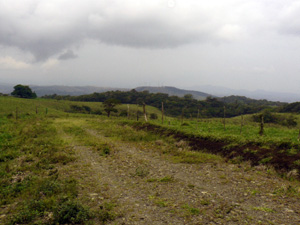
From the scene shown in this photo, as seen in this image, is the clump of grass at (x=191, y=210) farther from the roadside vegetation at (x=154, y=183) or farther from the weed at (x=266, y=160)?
the weed at (x=266, y=160)

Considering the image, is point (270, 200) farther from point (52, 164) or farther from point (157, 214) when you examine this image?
point (52, 164)

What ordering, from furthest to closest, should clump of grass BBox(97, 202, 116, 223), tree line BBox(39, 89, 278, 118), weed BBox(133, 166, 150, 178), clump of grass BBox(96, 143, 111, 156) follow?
tree line BBox(39, 89, 278, 118) → clump of grass BBox(96, 143, 111, 156) → weed BBox(133, 166, 150, 178) → clump of grass BBox(97, 202, 116, 223)

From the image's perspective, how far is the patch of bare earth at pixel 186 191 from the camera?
5.71 metres

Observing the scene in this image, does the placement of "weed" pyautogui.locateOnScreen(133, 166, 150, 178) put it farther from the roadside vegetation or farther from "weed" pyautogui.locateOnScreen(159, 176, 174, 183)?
"weed" pyautogui.locateOnScreen(159, 176, 174, 183)

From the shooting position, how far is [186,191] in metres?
7.50

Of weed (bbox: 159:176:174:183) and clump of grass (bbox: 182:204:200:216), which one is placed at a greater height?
clump of grass (bbox: 182:204:200:216)

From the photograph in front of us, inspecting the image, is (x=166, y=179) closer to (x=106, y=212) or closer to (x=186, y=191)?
(x=186, y=191)

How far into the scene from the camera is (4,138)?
58.2 ft

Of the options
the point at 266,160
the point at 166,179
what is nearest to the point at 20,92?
the point at 166,179

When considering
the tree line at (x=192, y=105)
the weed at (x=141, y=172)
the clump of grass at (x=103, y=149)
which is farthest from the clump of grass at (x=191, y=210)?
the tree line at (x=192, y=105)

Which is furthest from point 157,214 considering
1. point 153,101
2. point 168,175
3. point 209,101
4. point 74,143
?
point 153,101

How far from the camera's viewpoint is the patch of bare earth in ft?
18.7

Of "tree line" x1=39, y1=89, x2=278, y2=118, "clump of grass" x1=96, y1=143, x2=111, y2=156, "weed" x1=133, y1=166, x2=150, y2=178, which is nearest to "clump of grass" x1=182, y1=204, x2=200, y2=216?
"weed" x1=133, y1=166, x2=150, y2=178

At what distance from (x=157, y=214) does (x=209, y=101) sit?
11422cm
